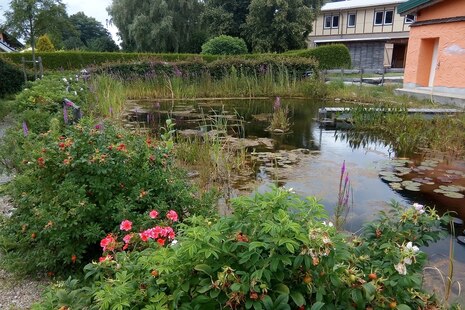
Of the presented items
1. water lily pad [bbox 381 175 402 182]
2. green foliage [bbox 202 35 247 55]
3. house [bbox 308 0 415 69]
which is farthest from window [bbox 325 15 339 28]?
water lily pad [bbox 381 175 402 182]

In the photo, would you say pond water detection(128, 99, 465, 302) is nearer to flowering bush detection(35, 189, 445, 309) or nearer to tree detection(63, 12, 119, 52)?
flowering bush detection(35, 189, 445, 309)

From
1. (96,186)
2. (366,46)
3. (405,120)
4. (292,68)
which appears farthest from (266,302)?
(366,46)

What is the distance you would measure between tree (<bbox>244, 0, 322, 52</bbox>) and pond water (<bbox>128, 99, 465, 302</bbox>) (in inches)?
668

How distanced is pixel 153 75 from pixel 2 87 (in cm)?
455

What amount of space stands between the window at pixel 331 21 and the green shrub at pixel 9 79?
1025 inches

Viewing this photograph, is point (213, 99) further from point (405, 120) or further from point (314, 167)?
point (314, 167)

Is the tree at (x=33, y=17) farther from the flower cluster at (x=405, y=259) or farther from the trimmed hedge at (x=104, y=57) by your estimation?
the flower cluster at (x=405, y=259)

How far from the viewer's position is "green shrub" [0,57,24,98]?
10375 millimetres

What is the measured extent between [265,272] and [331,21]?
33275mm

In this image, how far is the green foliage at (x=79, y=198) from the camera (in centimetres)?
230

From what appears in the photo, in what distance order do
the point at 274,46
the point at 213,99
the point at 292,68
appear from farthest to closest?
the point at 274,46 < the point at 292,68 < the point at 213,99

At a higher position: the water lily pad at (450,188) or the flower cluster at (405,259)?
the flower cluster at (405,259)

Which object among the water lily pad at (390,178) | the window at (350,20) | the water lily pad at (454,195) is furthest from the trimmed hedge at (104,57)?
the water lily pad at (454,195)

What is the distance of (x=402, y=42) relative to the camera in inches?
1038
